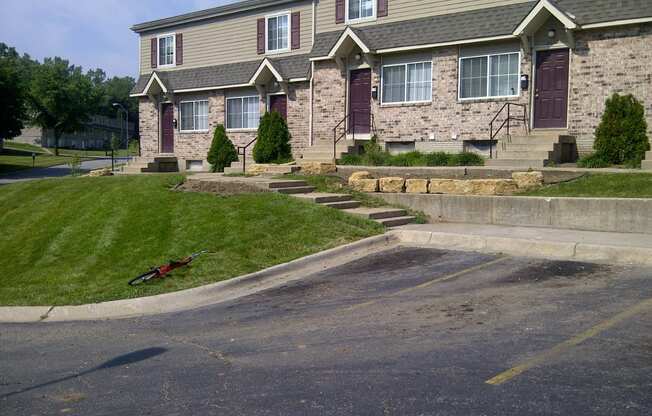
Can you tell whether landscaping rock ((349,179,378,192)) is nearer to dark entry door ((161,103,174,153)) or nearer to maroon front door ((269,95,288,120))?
maroon front door ((269,95,288,120))

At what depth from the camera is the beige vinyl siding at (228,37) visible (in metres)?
26.2

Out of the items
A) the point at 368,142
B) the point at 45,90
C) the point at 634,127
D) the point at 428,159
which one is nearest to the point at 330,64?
the point at 368,142

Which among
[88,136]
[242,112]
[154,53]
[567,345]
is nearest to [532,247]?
[567,345]

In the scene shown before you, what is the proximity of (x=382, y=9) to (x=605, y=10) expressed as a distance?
7960mm

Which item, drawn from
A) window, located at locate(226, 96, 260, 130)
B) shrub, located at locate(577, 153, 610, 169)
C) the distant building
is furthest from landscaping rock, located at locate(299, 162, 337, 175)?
the distant building

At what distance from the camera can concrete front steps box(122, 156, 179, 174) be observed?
28641 millimetres

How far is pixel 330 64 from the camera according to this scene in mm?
23906

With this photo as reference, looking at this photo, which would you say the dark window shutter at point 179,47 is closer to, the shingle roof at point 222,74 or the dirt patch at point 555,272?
the shingle roof at point 222,74

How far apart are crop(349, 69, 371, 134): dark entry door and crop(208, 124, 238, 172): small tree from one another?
4.74m

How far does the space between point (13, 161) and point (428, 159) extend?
4521cm

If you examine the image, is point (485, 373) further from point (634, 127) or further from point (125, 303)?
point (634, 127)

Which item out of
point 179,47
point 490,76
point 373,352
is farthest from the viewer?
point 179,47

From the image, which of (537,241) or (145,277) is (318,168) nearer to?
(537,241)

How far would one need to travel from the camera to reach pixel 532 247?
10.5 metres
